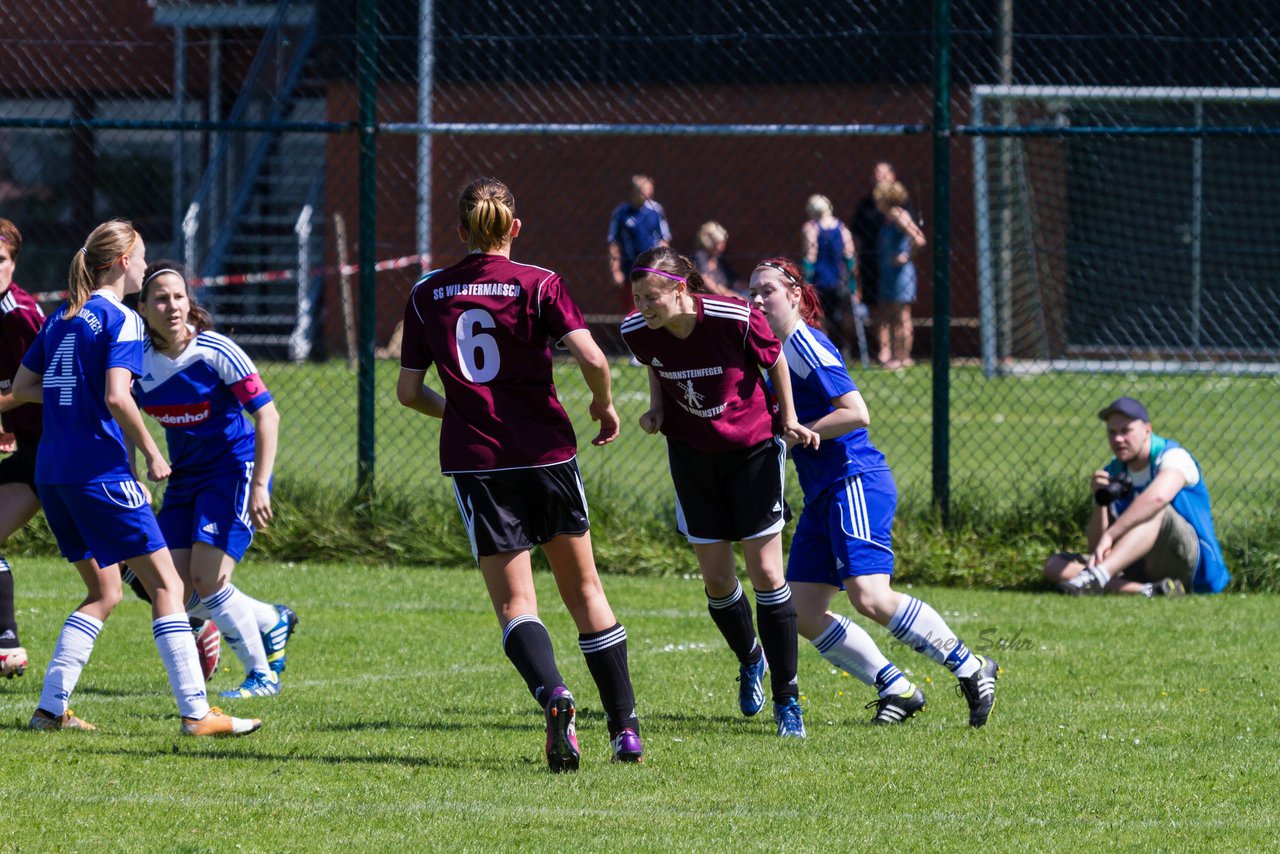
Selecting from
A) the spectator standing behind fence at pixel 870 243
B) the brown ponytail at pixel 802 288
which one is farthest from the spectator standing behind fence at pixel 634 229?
the brown ponytail at pixel 802 288

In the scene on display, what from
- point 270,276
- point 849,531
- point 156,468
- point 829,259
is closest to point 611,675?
point 849,531

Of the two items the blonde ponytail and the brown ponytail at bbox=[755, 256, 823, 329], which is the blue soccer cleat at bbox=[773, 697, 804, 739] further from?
the blonde ponytail

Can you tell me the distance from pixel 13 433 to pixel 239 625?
1.44m

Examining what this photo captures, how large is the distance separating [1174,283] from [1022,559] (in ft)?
34.5

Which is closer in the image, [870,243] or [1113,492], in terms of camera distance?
[1113,492]

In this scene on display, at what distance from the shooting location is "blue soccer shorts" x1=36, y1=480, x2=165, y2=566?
5605mm

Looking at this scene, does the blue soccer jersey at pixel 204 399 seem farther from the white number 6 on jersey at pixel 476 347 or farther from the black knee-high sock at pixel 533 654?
the black knee-high sock at pixel 533 654

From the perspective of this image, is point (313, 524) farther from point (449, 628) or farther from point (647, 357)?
point (647, 357)

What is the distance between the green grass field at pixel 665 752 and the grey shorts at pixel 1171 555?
57 cm

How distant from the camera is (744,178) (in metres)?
20.9

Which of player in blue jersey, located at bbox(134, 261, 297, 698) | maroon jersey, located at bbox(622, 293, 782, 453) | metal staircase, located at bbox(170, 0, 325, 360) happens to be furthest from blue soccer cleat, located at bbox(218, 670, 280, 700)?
metal staircase, located at bbox(170, 0, 325, 360)

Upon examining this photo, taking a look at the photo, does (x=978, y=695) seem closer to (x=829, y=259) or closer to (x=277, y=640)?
(x=277, y=640)

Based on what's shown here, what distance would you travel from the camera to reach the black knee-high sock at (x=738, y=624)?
20.3 ft

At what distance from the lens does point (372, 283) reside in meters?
9.76
